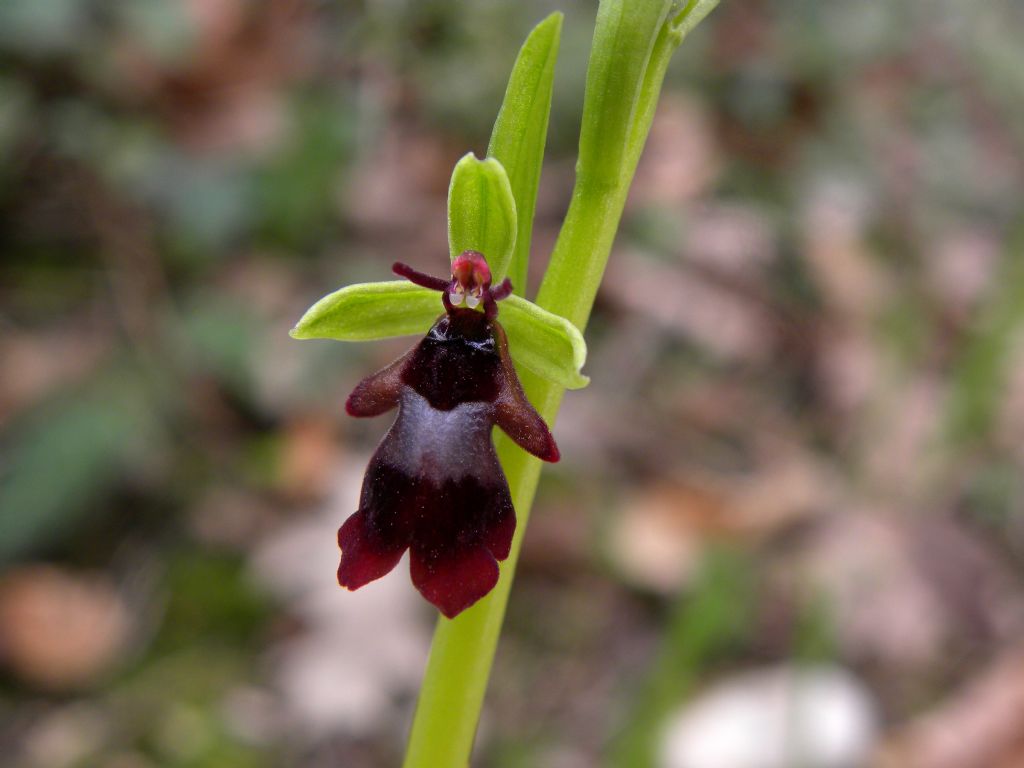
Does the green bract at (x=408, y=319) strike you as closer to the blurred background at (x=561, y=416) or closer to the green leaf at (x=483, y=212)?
the green leaf at (x=483, y=212)

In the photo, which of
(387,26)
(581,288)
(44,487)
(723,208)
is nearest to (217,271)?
(44,487)

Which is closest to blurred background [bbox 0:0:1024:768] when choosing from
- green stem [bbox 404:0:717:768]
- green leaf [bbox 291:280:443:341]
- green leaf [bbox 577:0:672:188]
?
green stem [bbox 404:0:717:768]

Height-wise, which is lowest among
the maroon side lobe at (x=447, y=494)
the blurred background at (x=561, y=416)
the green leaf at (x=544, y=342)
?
the maroon side lobe at (x=447, y=494)

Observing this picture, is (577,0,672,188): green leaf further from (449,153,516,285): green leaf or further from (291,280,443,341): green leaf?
(291,280,443,341): green leaf

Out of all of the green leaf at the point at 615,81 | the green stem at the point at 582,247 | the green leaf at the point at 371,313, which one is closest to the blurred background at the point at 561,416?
the green stem at the point at 582,247

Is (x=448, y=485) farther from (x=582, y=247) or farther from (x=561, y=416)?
(x=561, y=416)

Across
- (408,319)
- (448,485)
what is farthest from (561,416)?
(448,485)
